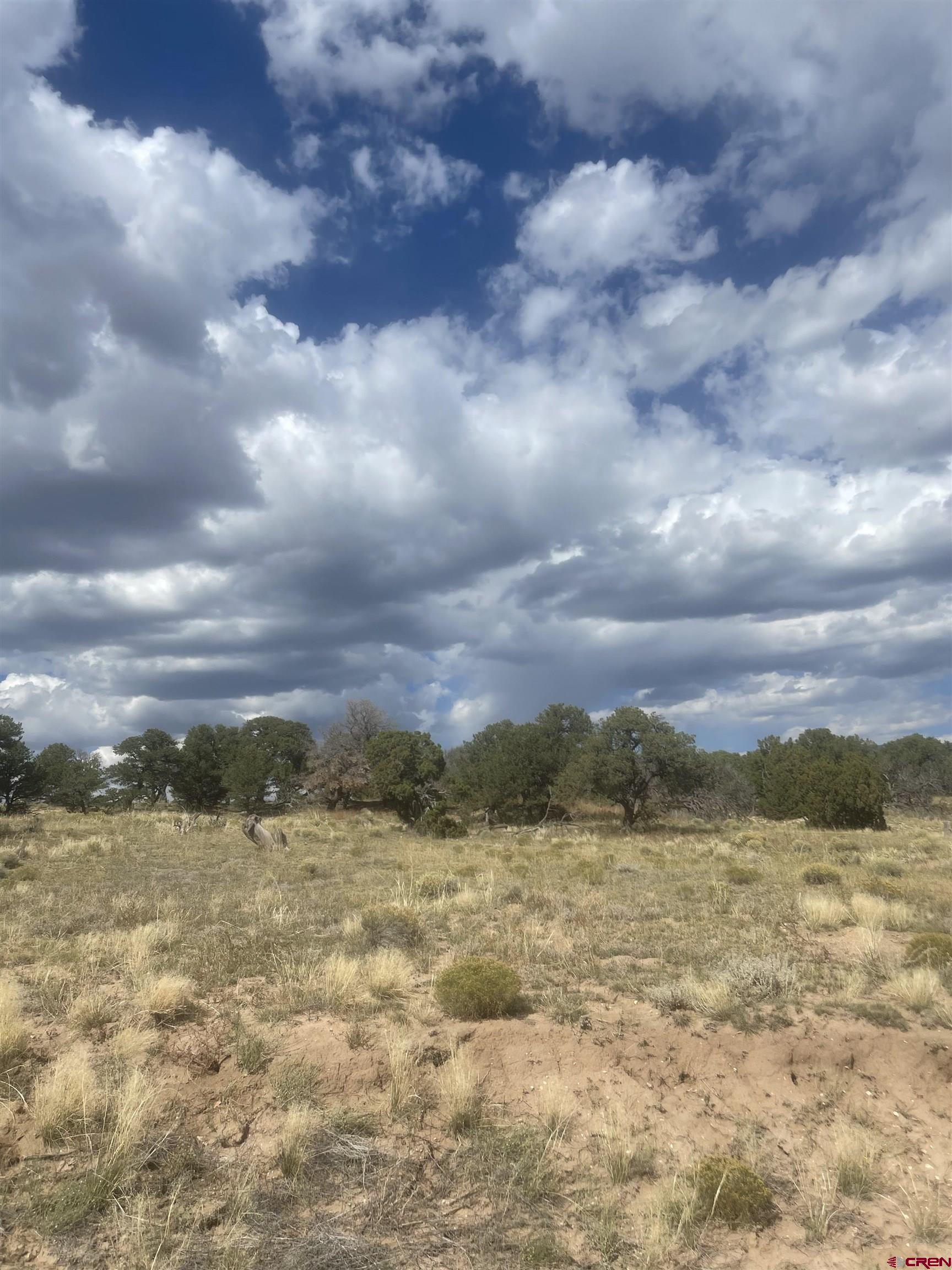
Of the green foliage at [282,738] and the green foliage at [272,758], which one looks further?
the green foliage at [282,738]

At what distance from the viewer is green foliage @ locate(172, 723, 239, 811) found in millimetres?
63250

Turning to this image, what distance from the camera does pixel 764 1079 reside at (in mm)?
8234

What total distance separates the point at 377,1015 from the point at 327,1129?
98.7 inches

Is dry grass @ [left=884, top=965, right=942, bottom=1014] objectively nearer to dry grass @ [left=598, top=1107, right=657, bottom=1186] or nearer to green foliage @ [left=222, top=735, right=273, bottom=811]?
dry grass @ [left=598, top=1107, right=657, bottom=1186]

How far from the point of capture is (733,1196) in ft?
20.0

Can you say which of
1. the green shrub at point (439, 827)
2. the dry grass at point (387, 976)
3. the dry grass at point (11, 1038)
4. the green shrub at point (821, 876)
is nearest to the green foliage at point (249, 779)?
the green shrub at point (439, 827)

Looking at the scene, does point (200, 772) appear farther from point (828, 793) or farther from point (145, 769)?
point (828, 793)

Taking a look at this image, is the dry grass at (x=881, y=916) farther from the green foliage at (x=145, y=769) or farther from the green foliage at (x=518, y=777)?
the green foliage at (x=145, y=769)

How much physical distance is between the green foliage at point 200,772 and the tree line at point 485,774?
129mm

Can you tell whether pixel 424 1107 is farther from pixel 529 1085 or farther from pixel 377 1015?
pixel 377 1015

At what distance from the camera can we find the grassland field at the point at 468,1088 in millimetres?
5715

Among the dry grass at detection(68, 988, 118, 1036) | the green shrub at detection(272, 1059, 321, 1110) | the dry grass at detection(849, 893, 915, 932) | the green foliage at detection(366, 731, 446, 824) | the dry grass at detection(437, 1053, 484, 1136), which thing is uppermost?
the green foliage at detection(366, 731, 446, 824)

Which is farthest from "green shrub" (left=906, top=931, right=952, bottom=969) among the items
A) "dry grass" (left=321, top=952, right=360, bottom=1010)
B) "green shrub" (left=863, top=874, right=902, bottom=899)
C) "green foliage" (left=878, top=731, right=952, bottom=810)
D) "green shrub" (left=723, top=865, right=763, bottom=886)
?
"green foliage" (left=878, top=731, right=952, bottom=810)

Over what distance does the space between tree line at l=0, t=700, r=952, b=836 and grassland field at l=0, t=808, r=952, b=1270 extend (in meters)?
27.8
